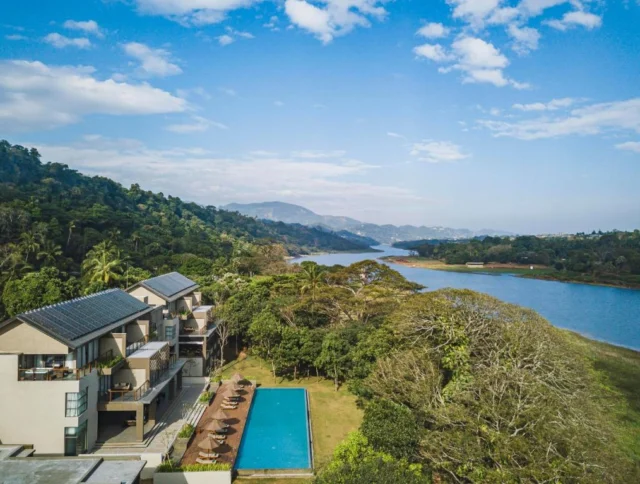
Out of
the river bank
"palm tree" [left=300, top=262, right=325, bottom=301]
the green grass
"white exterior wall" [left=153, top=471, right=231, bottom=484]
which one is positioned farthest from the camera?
the river bank

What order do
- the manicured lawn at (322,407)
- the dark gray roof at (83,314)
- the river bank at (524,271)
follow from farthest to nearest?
the river bank at (524,271) → the manicured lawn at (322,407) → the dark gray roof at (83,314)

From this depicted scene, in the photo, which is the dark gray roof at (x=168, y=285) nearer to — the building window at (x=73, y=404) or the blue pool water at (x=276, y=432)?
the blue pool water at (x=276, y=432)

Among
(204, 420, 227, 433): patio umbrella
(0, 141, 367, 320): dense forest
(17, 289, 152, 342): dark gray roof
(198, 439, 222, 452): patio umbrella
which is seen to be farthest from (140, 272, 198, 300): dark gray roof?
(198, 439, 222, 452): patio umbrella

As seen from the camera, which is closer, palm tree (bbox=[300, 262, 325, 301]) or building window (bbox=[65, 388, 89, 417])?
building window (bbox=[65, 388, 89, 417])

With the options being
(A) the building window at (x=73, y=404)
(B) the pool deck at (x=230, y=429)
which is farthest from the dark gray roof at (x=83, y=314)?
(B) the pool deck at (x=230, y=429)

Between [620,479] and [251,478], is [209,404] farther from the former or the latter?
[620,479]

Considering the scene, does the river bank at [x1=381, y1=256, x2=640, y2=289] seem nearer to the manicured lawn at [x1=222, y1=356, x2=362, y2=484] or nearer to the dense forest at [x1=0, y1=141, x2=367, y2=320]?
the dense forest at [x1=0, y1=141, x2=367, y2=320]
